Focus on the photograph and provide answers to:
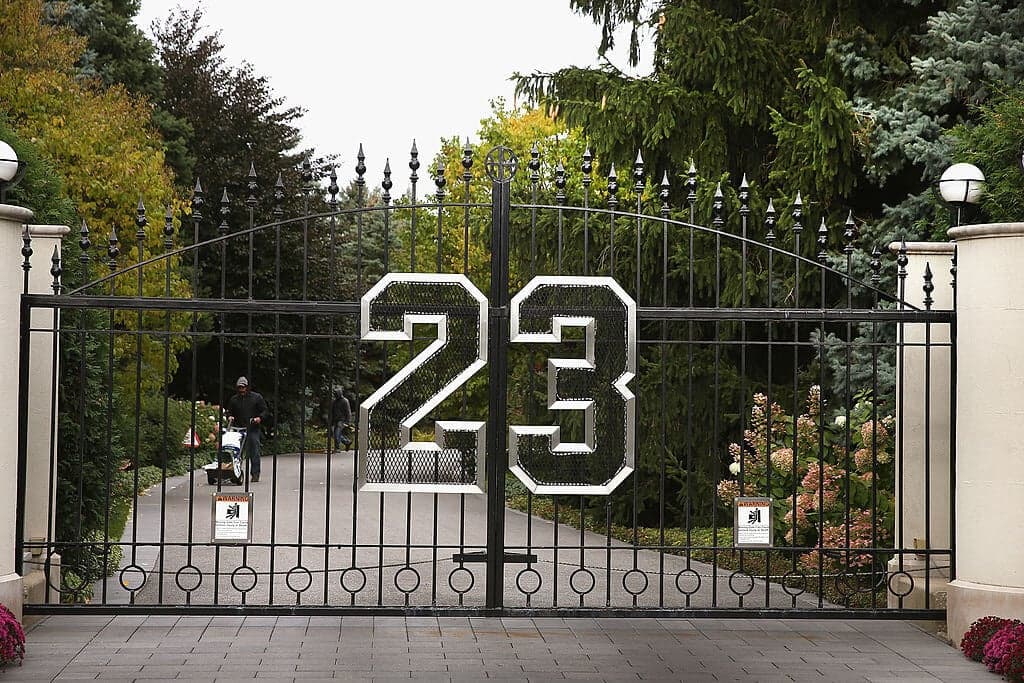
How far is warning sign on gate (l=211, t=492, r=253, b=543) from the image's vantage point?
26.7 feet

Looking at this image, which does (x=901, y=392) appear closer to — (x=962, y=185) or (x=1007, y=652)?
(x=962, y=185)

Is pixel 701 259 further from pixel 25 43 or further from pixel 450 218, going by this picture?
pixel 25 43

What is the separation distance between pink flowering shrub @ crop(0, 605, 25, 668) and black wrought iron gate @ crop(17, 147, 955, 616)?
81cm

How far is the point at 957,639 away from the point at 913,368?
197cm

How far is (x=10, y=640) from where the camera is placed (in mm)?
7141

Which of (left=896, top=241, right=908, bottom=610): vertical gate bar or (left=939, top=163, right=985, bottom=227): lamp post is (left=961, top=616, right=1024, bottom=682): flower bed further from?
(left=939, top=163, right=985, bottom=227): lamp post


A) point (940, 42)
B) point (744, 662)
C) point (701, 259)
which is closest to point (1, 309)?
point (744, 662)

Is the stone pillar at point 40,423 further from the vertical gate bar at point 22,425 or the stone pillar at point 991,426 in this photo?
the stone pillar at point 991,426

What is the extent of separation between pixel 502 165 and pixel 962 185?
3.06 metres

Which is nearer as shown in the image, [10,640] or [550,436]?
[10,640]

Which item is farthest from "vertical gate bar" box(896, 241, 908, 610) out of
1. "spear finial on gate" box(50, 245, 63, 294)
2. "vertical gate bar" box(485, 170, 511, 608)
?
"spear finial on gate" box(50, 245, 63, 294)

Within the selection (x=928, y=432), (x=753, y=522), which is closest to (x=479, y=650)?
(x=753, y=522)

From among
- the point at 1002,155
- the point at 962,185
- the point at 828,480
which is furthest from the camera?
the point at 828,480

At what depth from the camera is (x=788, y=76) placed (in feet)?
48.9
